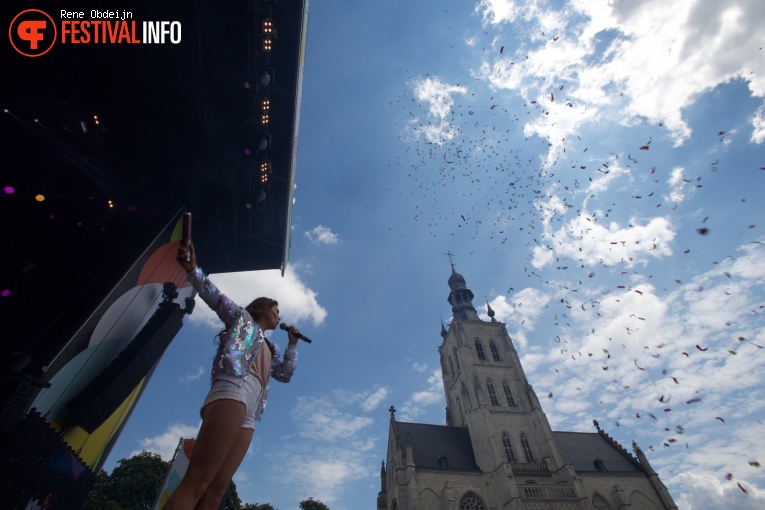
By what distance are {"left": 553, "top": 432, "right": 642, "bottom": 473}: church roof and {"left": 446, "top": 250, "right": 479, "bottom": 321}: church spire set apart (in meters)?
14.2

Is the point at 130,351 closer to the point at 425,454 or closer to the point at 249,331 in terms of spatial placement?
the point at 249,331

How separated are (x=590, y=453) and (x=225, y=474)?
40.0 m

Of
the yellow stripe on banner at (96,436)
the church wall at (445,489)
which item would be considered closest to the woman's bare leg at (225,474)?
the yellow stripe on banner at (96,436)

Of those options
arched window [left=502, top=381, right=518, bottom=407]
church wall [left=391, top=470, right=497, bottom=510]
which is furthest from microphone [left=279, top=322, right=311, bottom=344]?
arched window [left=502, top=381, right=518, bottom=407]

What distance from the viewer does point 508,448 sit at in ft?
92.5

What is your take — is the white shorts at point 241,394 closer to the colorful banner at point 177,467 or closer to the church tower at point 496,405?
the colorful banner at point 177,467

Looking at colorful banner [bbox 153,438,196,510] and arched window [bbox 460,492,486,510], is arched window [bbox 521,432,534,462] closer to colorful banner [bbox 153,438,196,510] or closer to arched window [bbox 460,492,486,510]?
arched window [bbox 460,492,486,510]

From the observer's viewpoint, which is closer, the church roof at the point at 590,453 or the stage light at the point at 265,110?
the stage light at the point at 265,110

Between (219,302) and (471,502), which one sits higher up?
(471,502)

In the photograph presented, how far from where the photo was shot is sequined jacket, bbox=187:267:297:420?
7.84 ft

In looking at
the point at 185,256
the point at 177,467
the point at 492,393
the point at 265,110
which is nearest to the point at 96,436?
the point at 177,467

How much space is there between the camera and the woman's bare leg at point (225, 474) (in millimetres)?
2142

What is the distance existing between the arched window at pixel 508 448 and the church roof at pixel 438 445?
2669 millimetres

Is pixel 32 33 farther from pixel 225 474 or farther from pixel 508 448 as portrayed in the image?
pixel 508 448
